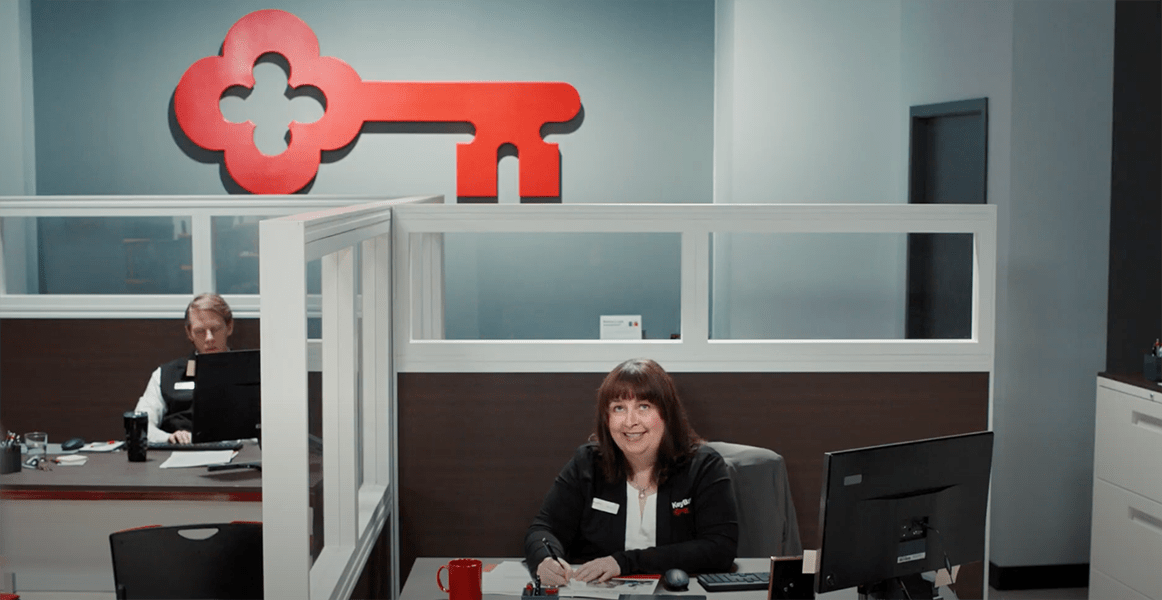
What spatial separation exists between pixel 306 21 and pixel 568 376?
3710 mm

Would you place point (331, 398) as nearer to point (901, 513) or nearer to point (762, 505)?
point (762, 505)

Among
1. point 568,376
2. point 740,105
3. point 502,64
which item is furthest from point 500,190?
point 568,376

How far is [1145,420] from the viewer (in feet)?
12.7

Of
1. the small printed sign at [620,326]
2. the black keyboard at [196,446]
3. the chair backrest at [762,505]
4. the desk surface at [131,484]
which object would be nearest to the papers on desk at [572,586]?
the chair backrest at [762,505]

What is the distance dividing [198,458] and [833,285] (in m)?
3.66

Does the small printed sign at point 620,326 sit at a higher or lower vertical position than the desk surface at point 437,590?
higher

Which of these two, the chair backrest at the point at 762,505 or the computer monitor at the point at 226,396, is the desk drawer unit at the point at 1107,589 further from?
the computer monitor at the point at 226,396

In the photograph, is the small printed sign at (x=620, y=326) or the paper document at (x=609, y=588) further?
the small printed sign at (x=620, y=326)

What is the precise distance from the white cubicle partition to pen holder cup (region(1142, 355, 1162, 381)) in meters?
2.73

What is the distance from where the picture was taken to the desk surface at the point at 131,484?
11.0 feet

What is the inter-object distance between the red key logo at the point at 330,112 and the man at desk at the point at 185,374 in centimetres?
177

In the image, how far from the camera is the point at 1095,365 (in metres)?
4.67

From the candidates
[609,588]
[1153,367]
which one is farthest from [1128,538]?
[609,588]

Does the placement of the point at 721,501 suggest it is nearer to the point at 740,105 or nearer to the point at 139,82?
the point at 740,105
